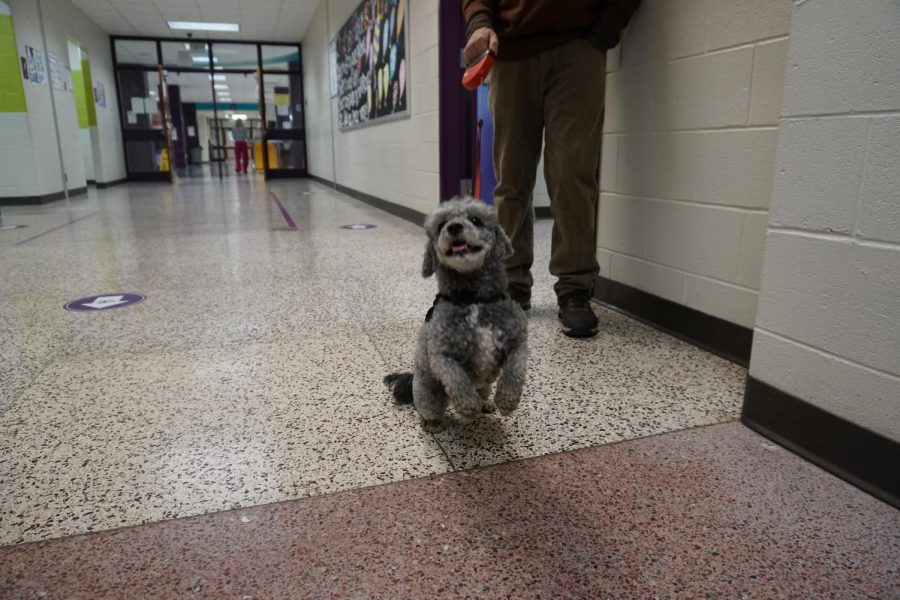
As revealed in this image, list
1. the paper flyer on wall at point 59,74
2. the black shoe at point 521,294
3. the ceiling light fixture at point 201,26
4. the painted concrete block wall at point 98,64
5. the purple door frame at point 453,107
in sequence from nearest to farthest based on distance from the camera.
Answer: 1. the black shoe at point 521,294
2. the purple door frame at point 453,107
3. the paper flyer on wall at point 59,74
4. the painted concrete block wall at point 98,64
5. the ceiling light fixture at point 201,26

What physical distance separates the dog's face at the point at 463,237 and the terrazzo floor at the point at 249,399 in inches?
15.0

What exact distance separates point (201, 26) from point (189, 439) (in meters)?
11.0

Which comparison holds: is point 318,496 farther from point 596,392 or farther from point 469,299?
point 596,392

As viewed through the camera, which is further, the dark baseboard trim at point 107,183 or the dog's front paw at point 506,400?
the dark baseboard trim at point 107,183

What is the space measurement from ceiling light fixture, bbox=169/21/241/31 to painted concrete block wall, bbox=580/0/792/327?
33.1 feet

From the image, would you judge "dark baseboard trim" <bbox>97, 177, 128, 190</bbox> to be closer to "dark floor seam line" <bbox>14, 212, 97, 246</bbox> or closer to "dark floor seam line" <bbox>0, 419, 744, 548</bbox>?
"dark floor seam line" <bbox>14, 212, 97, 246</bbox>

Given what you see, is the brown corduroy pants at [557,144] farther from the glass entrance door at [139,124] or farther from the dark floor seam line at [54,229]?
the glass entrance door at [139,124]

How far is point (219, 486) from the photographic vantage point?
1.01 meters

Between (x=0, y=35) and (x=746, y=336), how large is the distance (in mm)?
7638

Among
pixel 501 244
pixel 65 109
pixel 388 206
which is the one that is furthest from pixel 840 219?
pixel 65 109

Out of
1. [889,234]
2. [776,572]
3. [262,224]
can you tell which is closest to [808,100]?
[889,234]

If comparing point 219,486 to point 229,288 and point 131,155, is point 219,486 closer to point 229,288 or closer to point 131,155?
point 229,288

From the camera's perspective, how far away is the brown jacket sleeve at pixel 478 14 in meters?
1.62

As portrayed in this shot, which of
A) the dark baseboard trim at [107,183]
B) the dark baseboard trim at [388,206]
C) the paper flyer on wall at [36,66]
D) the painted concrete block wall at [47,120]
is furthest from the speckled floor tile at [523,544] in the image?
the dark baseboard trim at [107,183]
